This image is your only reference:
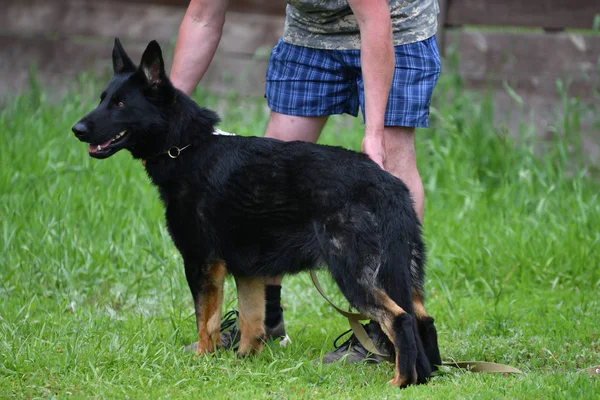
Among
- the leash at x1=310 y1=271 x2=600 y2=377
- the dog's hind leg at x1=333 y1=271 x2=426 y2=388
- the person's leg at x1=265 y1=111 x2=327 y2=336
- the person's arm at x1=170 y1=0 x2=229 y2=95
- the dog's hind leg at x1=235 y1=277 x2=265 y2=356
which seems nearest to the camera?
the dog's hind leg at x1=333 y1=271 x2=426 y2=388

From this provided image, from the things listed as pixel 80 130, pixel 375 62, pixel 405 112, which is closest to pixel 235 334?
pixel 80 130

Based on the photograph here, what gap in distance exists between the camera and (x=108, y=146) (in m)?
3.47

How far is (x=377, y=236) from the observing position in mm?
3234

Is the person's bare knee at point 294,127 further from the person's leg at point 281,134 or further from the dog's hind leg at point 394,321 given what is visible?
the dog's hind leg at point 394,321

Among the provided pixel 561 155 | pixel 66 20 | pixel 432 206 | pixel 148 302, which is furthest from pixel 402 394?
pixel 66 20

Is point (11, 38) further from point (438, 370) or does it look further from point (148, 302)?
point (438, 370)

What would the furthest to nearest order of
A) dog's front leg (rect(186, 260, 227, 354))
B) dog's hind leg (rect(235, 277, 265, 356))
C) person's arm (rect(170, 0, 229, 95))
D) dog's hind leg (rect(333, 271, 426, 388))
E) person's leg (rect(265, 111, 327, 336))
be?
person's leg (rect(265, 111, 327, 336))
person's arm (rect(170, 0, 229, 95))
dog's hind leg (rect(235, 277, 265, 356))
dog's front leg (rect(186, 260, 227, 354))
dog's hind leg (rect(333, 271, 426, 388))

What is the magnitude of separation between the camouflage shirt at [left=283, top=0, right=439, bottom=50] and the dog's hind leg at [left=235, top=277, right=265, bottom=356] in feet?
3.89

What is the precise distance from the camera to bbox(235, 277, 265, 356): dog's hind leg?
3705 mm

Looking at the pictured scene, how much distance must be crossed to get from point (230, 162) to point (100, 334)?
3.50 feet

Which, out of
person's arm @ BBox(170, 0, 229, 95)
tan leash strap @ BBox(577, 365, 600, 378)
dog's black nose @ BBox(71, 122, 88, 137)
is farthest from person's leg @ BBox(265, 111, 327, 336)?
tan leash strap @ BBox(577, 365, 600, 378)

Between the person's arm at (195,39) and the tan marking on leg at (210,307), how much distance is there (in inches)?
37.2

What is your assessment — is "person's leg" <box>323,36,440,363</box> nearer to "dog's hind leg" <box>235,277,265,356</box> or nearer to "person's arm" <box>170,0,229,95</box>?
"dog's hind leg" <box>235,277,265,356</box>

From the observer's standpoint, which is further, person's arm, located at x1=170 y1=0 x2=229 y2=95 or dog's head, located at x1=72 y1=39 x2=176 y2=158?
person's arm, located at x1=170 y1=0 x2=229 y2=95
